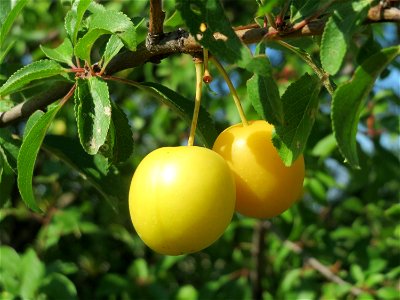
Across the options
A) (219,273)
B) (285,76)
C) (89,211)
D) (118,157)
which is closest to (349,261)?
(219,273)

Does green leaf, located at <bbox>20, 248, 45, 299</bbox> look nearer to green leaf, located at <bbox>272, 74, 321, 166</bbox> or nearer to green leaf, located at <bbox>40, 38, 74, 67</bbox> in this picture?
green leaf, located at <bbox>40, 38, 74, 67</bbox>

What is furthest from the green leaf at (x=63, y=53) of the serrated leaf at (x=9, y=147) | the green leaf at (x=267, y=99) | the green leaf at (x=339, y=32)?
the green leaf at (x=339, y=32)

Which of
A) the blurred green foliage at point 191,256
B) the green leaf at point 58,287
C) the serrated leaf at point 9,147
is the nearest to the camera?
the serrated leaf at point 9,147

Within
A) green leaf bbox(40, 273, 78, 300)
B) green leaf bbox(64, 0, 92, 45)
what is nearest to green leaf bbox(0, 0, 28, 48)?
green leaf bbox(64, 0, 92, 45)

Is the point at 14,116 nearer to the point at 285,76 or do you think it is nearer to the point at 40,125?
the point at 40,125

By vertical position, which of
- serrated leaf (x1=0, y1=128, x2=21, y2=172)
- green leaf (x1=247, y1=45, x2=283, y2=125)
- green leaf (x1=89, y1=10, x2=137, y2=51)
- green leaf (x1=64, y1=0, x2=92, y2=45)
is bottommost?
serrated leaf (x1=0, y1=128, x2=21, y2=172)

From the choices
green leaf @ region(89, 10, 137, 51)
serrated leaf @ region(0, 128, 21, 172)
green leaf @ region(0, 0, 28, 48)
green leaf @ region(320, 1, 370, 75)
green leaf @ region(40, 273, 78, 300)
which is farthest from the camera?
green leaf @ region(40, 273, 78, 300)

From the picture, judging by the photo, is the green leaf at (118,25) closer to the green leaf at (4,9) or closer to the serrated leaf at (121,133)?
the serrated leaf at (121,133)
